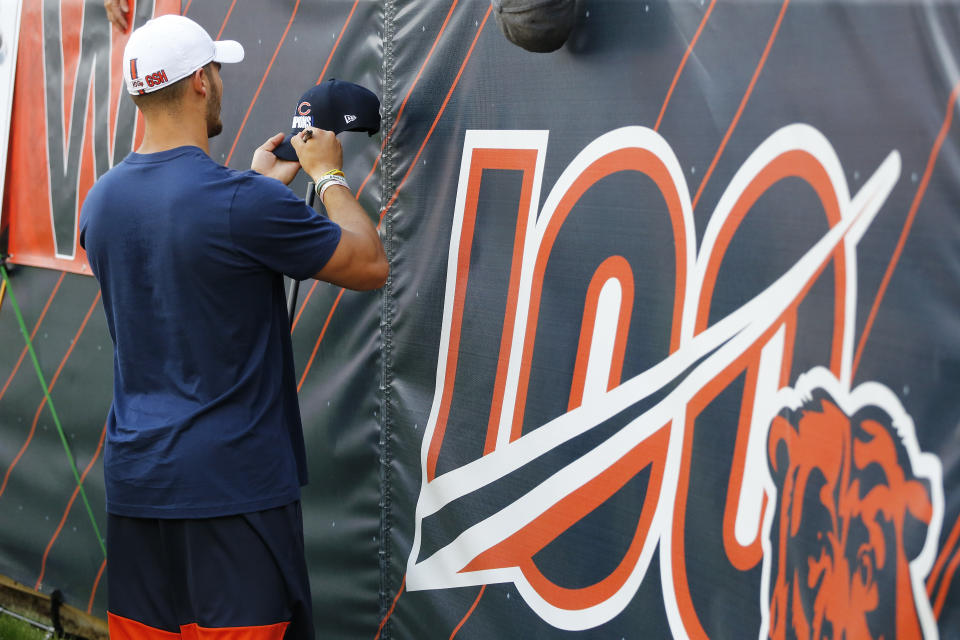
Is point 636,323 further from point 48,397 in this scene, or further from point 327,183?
point 48,397

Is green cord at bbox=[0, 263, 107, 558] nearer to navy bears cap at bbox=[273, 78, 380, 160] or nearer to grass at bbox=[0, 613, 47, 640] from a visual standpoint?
grass at bbox=[0, 613, 47, 640]

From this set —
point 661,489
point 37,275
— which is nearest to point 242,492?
point 661,489

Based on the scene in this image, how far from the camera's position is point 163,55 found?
196 cm

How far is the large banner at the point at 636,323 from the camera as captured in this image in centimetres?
153

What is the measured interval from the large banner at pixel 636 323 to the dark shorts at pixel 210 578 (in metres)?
0.47

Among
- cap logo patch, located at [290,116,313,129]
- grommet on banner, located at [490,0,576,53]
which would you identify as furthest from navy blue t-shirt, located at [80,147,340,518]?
grommet on banner, located at [490,0,576,53]

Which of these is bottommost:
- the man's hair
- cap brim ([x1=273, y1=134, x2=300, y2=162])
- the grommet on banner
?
cap brim ([x1=273, y1=134, x2=300, y2=162])

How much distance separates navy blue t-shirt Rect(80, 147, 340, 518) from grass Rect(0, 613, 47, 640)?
1.86 meters

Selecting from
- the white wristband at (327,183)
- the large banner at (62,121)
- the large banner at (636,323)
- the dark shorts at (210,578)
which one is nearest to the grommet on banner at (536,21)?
the large banner at (636,323)

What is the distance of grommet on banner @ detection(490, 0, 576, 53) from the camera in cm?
189

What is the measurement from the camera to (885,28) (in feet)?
4.99

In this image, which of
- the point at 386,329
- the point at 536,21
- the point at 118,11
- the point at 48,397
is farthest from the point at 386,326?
the point at 48,397

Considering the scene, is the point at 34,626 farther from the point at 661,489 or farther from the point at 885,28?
the point at 885,28

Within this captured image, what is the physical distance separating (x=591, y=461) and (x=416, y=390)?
58 centimetres
